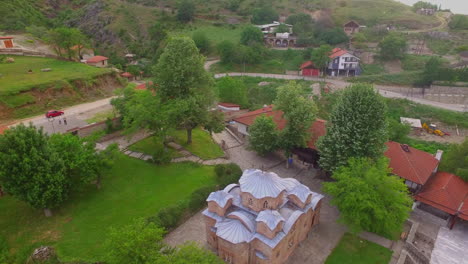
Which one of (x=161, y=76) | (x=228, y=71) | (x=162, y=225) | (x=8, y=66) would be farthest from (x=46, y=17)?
(x=162, y=225)

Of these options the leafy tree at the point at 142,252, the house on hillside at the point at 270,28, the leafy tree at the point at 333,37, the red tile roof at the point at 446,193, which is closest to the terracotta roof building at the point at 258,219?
the leafy tree at the point at 142,252

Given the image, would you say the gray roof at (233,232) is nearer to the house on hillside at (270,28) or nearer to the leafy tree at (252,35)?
the leafy tree at (252,35)

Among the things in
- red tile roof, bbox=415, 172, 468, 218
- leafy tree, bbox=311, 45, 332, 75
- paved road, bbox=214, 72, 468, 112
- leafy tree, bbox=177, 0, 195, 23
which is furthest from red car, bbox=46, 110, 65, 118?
leafy tree, bbox=177, 0, 195, 23

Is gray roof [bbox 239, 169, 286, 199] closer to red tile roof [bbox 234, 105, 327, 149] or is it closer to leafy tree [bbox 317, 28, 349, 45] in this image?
red tile roof [bbox 234, 105, 327, 149]

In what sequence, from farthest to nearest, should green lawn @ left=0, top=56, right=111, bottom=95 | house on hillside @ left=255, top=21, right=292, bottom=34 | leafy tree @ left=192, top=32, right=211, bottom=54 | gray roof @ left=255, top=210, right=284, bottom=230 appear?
house on hillside @ left=255, top=21, right=292, bottom=34 → leafy tree @ left=192, top=32, right=211, bottom=54 → green lawn @ left=0, top=56, right=111, bottom=95 → gray roof @ left=255, top=210, right=284, bottom=230

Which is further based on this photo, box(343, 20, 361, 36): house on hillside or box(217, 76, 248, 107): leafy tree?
box(343, 20, 361, 36): house on hillside

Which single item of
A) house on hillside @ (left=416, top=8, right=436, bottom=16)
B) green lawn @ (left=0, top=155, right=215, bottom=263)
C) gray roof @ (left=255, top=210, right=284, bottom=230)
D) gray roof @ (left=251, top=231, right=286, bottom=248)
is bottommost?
green lawn @ (left=0, top=155, right=215, bottom=263)

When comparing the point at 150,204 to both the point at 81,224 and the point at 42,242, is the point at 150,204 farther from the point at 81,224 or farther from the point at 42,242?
the point at 42,242
